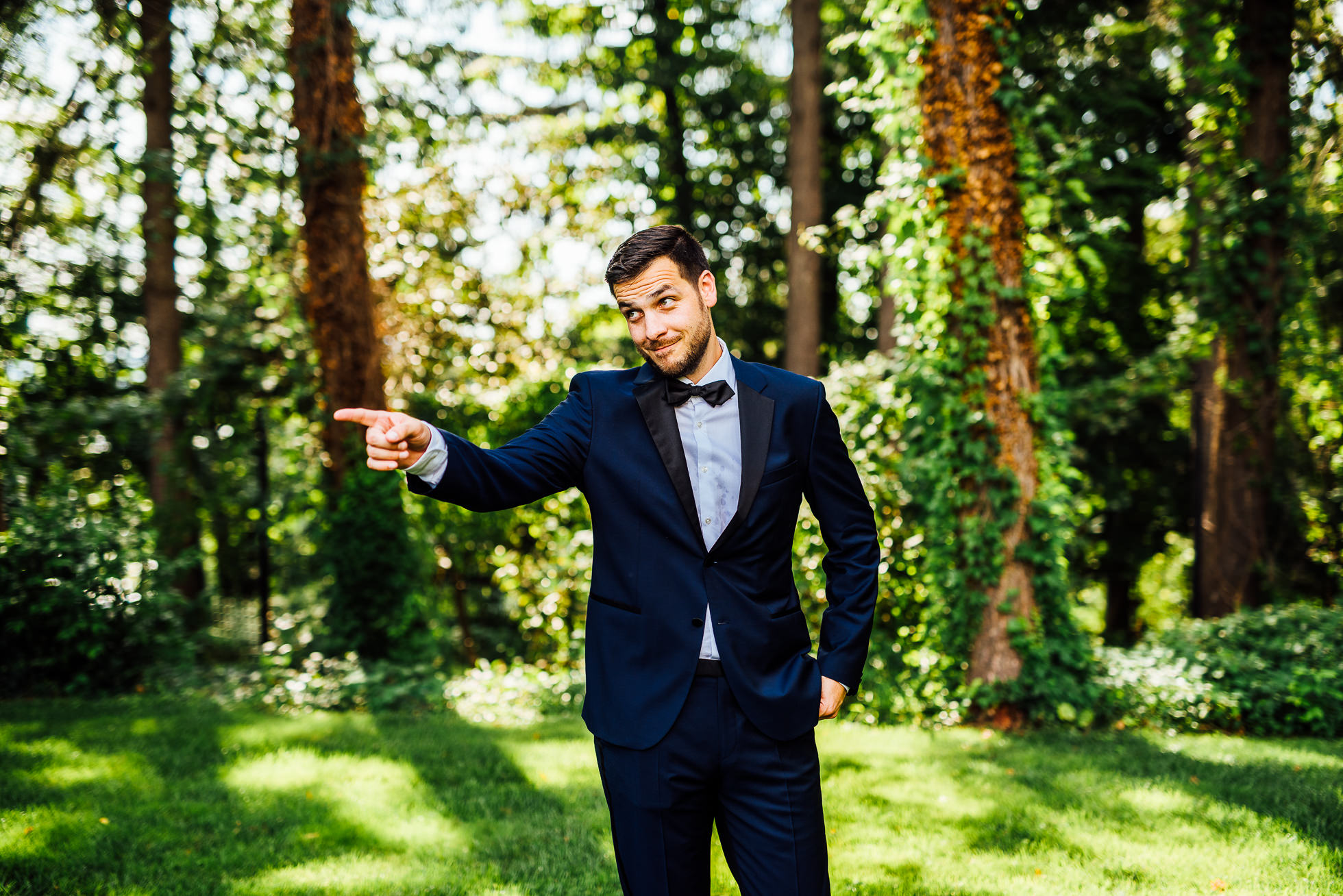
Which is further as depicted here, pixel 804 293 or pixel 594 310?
pixel 594 310

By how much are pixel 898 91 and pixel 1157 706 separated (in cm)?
499

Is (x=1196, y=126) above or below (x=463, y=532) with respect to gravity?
above

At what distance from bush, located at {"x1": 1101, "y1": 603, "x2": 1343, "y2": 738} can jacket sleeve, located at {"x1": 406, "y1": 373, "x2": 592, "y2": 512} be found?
5592 mm

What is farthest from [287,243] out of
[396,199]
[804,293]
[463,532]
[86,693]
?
[804,293]

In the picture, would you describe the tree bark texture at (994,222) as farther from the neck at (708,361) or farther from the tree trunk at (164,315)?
the tree trunk at (164,315)

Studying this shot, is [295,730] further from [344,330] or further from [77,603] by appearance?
[344,330]

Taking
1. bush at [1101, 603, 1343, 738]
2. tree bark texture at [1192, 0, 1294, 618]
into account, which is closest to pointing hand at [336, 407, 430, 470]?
bush at [1101, 603, 1343, 738]

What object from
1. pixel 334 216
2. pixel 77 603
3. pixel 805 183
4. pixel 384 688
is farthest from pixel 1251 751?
pixel 77 603

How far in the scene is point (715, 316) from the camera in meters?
14.9

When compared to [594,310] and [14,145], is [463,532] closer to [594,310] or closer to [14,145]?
[594,310]

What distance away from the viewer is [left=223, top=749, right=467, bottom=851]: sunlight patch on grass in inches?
167

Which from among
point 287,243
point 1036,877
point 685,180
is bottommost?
point 1036,877

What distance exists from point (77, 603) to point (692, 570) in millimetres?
7406

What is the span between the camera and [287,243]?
1084 cm
